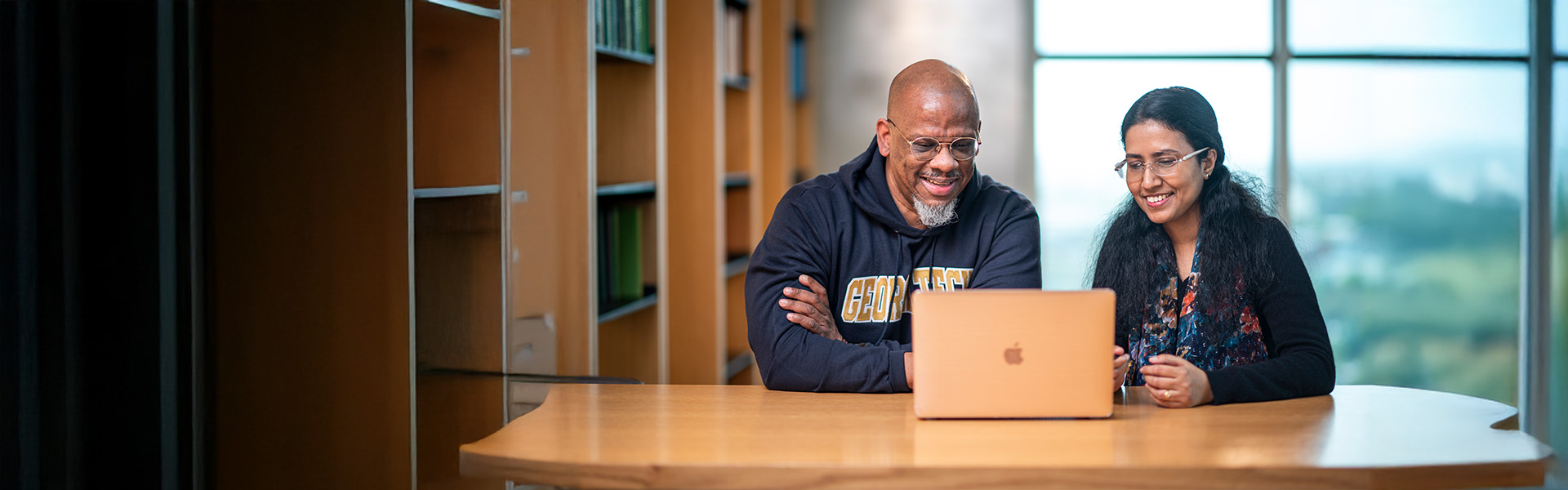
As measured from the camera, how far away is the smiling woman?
1.73 m

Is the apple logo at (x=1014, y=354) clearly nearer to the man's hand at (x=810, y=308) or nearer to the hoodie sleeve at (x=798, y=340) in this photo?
the hoodie sleeve at (x=798, y=340)

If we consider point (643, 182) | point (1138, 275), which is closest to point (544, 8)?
point (643, 182)

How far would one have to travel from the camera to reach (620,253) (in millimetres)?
3084

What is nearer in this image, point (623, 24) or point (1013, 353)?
point (1013, 353)

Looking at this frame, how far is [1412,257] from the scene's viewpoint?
4578 mm

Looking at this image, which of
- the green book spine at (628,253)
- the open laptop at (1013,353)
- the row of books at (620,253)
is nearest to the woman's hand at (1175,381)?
the open laptop at (1013,353)

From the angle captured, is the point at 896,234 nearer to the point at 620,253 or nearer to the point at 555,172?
the point at 555,172

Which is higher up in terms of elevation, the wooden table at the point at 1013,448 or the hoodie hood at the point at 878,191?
the hoodie hood at the point at 878,191

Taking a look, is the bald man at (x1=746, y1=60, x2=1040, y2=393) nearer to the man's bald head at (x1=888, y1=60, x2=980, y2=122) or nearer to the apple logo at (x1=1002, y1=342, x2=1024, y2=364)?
the man's bald head at (x1=888, y1=60, x2=980, y2=122)

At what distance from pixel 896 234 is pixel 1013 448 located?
0.77 meters

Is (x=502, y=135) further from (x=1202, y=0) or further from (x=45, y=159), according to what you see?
(x=1202, y=0)

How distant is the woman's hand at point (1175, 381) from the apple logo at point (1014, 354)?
0.26 meters

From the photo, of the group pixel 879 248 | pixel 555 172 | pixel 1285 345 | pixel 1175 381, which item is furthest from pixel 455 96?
pixel 1285 345

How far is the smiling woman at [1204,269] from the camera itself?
173 centimetres
